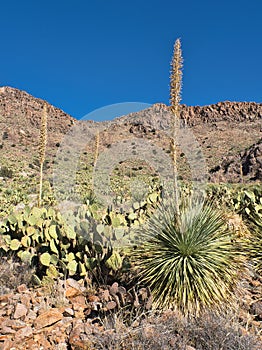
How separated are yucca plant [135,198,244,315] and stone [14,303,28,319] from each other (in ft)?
4.63

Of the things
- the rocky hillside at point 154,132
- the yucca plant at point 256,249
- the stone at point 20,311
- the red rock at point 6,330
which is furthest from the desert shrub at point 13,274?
the rocky hillside at point 154,132

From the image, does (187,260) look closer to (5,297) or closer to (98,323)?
(98,323)

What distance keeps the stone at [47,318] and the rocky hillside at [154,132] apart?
27.3 m

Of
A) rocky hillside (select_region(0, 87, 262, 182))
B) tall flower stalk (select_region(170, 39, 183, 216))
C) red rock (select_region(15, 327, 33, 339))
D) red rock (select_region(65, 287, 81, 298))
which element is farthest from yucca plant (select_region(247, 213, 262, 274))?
rocky hillside (select_region(0, 87, 262, 182))

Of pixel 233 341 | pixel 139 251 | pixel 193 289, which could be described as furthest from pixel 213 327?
pixel 139 251

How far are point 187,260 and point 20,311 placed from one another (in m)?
2.02

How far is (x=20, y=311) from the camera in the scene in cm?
367

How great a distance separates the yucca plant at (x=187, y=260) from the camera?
3.72 meters

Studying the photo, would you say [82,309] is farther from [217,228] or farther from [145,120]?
[145,120]

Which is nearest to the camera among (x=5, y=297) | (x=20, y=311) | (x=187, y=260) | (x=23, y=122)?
(x=20, y=311)

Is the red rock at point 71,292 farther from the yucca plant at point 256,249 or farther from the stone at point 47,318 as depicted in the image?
the yucca plant at point 256,249

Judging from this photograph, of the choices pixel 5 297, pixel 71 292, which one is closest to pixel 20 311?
pixel 5 297

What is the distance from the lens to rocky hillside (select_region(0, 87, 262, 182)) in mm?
33375

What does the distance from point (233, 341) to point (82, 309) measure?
1.79 m
